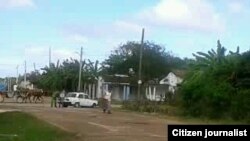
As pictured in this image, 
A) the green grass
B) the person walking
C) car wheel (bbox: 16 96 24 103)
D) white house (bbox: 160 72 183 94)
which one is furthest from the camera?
white house (bbox: 160 72 183 94)

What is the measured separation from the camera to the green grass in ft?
62.9

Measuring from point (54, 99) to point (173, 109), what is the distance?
13.5 metres

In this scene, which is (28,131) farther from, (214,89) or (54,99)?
(54,99)

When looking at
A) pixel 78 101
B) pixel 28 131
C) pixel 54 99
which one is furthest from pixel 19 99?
pixel 28 131

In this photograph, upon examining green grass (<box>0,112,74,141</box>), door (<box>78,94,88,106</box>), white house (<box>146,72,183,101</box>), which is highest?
white house (<box>146,72,183,101</box>)

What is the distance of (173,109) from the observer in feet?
137

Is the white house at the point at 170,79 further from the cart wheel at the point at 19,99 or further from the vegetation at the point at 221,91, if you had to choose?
the vegetation at the point at 221,91

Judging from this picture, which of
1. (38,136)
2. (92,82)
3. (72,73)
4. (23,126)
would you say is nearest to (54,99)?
(23,126)

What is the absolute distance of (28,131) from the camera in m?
21.5

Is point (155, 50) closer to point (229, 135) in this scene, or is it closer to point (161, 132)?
point (161, 132)

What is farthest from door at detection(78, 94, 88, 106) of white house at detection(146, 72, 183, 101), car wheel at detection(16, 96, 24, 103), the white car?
white house at detection(146, 72, 183, 101)

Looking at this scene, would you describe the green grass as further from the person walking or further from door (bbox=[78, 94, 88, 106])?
door (bbox=[78, 94, 88, 106])

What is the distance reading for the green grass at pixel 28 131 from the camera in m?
19.2

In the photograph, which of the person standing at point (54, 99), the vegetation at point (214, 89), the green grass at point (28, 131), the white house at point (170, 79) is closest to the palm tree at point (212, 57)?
the vegetation at point (214, 89)
